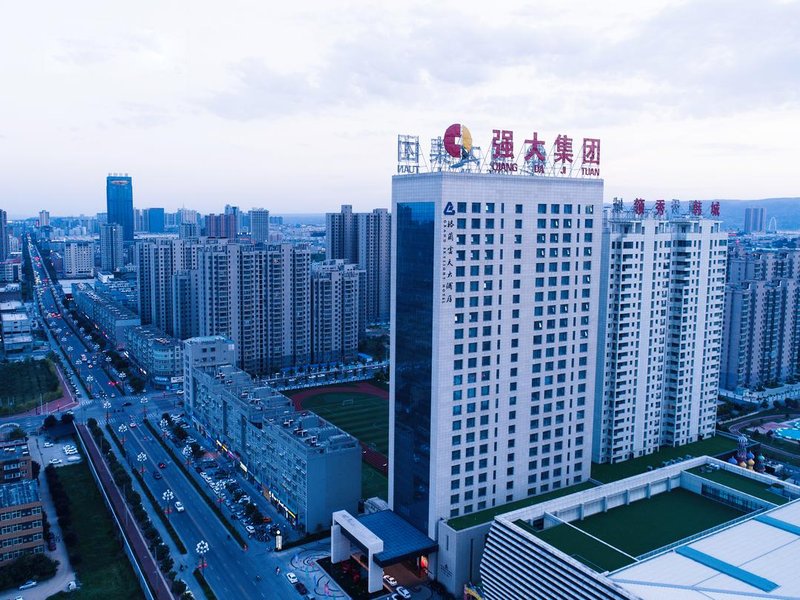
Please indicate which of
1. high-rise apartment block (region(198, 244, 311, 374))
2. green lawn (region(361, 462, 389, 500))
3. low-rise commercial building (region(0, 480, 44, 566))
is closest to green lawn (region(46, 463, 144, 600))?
low-rise commercial building (region(0, 480, 44, 566))


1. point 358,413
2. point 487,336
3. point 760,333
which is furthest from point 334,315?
point 487,336

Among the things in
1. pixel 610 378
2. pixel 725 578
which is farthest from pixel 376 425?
pixel 725 578

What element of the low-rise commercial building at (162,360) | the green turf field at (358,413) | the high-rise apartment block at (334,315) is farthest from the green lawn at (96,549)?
the high-rise apartment block at (334,315)

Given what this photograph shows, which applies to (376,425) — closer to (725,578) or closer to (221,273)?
(221,273)

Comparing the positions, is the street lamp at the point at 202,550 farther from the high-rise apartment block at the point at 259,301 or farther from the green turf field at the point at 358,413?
the high-rise apartment block at the point at 259,301

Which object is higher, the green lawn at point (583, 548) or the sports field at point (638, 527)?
the green lawn at point (583, 548)

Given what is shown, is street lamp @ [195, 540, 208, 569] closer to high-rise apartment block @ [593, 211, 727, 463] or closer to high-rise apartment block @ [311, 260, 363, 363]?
high-rise apartment block @ [593, 211, 727, 463]
